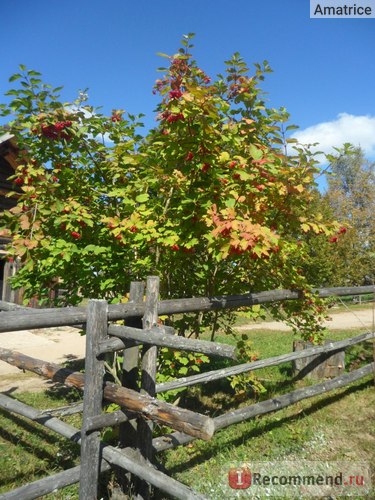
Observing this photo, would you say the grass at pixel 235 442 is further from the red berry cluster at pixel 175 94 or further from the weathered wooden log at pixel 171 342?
the red berry cluster at pixel 175 94

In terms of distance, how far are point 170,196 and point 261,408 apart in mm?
2252

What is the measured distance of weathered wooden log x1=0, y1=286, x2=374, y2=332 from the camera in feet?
7.37

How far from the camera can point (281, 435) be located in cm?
409

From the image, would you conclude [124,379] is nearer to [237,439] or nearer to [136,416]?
[136,416]

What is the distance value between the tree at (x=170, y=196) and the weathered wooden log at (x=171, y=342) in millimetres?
845

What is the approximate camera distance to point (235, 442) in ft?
13.0

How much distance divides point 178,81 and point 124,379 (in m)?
2.53

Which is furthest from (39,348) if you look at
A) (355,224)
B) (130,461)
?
(355,224)

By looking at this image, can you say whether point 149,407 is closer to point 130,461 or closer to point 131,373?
point 130,461

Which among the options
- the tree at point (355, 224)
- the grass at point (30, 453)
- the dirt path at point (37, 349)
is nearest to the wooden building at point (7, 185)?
the dirt path at point (37, 349)

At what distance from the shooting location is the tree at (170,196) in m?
3.23

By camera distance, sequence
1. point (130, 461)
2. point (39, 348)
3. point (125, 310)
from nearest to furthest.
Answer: point (130, 461)
point (125, 310)
point (39, 348)

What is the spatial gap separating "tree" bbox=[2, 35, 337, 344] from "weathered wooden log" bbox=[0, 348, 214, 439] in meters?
0.96

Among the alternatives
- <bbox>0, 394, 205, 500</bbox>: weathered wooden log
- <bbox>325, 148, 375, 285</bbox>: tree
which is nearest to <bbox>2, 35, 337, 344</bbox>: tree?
<bbox>0, 394, 205, 500</bbox>: weathered wooden log
